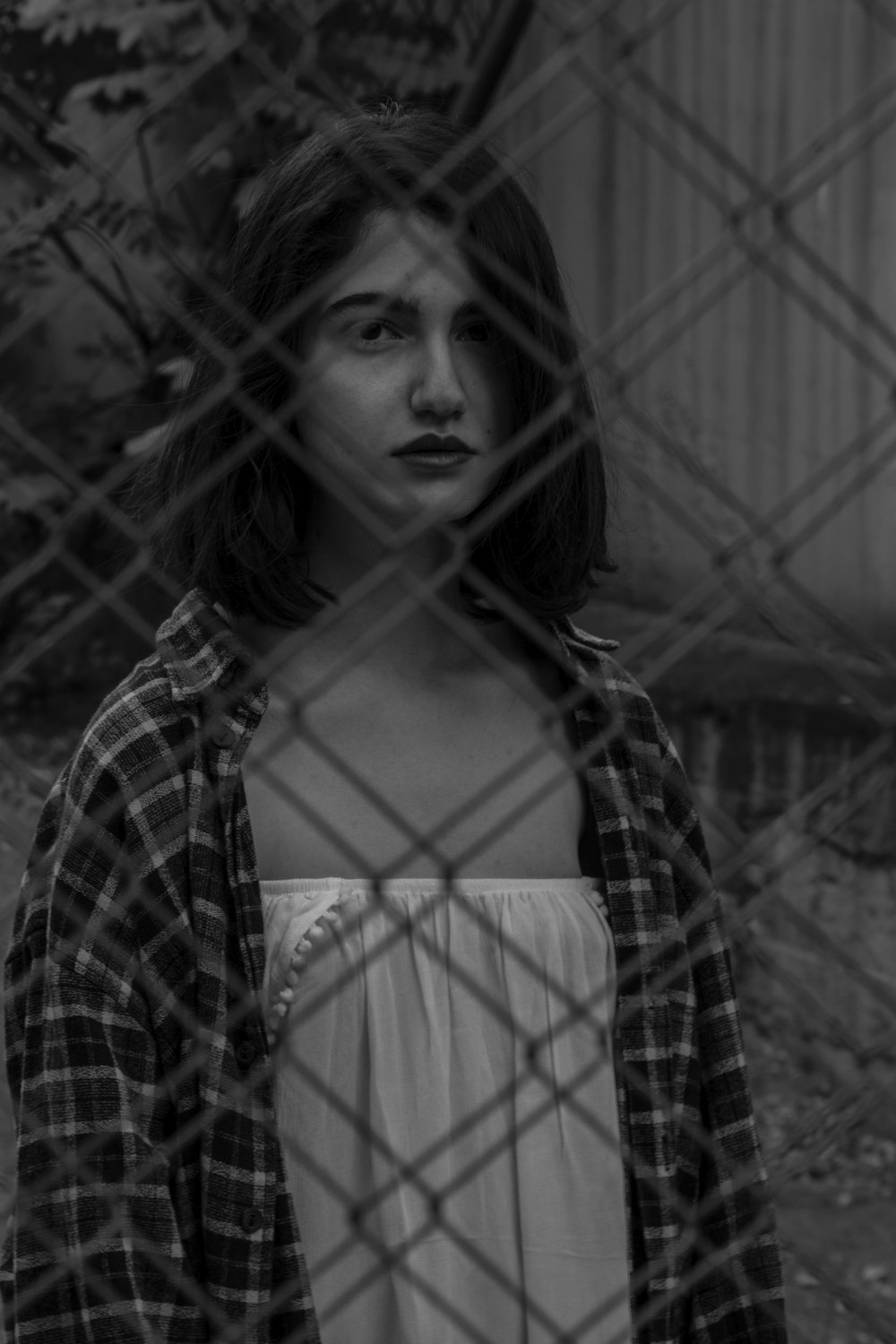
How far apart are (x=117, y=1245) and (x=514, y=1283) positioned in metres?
0.37

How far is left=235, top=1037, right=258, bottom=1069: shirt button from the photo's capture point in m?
1.53

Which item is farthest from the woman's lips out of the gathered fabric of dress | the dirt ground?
the dirt ground

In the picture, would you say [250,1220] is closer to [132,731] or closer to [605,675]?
[132,731]

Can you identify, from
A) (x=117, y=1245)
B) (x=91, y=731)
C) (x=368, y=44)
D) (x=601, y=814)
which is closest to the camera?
(x=117, y=1245)

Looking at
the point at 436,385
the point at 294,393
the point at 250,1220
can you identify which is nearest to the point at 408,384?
the point at 436,385

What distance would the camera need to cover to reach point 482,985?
5.51 feet

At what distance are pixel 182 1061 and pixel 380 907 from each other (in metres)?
0.22

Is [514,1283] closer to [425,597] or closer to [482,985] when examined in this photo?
[482,985]

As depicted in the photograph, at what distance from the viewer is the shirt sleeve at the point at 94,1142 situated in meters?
1.49

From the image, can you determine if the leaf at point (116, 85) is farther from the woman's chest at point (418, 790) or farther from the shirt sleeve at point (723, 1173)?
the shirt sleeve at point (723, 1173)

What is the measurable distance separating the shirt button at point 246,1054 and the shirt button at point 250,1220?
0.12 meters

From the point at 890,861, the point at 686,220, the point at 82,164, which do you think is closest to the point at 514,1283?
the point at 82,164

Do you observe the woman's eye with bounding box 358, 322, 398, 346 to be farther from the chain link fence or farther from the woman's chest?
the chain link fence

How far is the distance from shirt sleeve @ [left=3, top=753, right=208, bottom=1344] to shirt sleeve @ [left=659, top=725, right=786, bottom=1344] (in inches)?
19.3
